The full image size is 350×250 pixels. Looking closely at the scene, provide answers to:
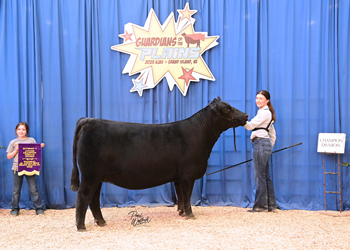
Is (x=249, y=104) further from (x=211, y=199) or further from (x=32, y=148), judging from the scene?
(x=32, y=148)

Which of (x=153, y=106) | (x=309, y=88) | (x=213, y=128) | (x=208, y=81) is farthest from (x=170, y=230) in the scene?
(x=309, y=88)

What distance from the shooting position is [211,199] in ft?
16.1

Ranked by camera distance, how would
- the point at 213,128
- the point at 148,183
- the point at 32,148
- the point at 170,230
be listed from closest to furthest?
the point at 170,230
the point at 148,183
the point at 213,128
the point at 32,148

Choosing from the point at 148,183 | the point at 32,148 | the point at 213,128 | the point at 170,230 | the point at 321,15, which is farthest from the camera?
the point at 321,15

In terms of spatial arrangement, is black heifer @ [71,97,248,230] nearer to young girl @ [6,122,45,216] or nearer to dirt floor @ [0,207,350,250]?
dirt floor @ [0,207,350,250]

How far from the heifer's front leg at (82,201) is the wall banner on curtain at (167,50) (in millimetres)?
1959

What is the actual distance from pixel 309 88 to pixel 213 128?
1816 millimetres

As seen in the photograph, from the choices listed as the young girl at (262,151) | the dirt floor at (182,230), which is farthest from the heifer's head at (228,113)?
the dirt floor at (182,230)

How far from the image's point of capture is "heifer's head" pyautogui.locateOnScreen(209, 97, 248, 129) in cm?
399

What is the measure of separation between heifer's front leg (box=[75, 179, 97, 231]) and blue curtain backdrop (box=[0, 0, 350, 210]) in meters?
1.48

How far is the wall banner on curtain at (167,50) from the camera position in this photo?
4.91 m

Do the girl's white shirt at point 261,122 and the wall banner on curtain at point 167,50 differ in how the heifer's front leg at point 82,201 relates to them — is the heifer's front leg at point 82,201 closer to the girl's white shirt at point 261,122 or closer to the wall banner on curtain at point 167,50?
the wall banner on curtain at point 167,50

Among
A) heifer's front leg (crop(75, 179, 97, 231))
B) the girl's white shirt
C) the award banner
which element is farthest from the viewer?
the award banner

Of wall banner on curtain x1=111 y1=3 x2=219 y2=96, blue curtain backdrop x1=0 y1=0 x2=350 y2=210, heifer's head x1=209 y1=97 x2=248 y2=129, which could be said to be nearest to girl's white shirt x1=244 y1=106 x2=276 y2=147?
heifer's head x1=209 y1=97 x2=248 y2=129
